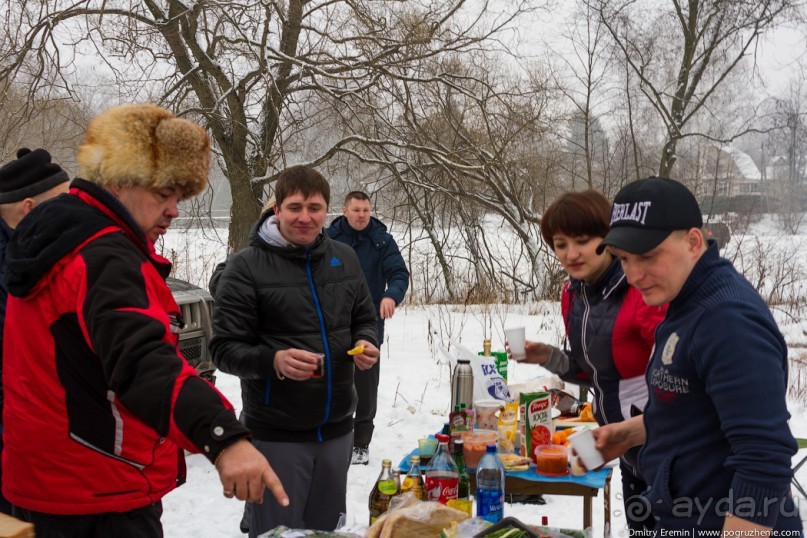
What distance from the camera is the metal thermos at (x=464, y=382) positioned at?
347cm

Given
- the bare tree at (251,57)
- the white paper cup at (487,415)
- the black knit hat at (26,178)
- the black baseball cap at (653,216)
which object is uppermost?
the bare tree at (251,57)

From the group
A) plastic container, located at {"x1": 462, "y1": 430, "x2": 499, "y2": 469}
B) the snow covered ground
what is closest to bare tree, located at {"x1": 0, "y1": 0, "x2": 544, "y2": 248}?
the snow covered ground

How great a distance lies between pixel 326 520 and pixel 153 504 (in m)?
1.34

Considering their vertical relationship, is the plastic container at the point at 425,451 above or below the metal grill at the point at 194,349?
below

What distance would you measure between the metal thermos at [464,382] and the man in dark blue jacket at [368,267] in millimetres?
1950

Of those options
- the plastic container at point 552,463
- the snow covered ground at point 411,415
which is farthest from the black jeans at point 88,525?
the plastic container at point 552,463

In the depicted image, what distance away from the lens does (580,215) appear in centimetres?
288

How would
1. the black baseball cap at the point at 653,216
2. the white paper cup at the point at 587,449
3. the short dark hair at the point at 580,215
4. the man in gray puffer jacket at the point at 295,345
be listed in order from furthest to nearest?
1. the man in gray puffer jacket at the point at 295,345
2. the short dark hair at the point at 580,215
3. the white paper cup at the point at 587,449
4. the black baseball cap at the point at 653,216

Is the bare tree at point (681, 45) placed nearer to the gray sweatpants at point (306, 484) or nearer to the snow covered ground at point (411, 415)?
the snow covered ground at point (411, 415)

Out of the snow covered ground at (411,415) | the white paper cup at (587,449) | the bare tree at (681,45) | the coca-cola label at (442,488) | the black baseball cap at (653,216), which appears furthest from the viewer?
the bare tree at (681,45)

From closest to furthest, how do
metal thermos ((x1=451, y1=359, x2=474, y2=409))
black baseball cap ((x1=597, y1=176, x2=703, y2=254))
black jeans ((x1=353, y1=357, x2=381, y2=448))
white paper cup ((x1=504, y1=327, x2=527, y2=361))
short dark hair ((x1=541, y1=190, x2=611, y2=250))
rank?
black baseball cap ((x1=597, y1=176, x2=703, y2=254)) < short dark hair ((x1=541, y1=190, x2=611, y2=250)) < white paper cup ((x1=504, y1=327, x2=527, y2=361)) < metal thermos ((x1=451, y1=359, x2=474, y2=409)) < black jeans ((x1=353, y1=357, x2=381, y2=448))

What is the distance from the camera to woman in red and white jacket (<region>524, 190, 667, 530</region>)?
2.70 metres

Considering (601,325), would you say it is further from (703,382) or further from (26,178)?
(26,178)

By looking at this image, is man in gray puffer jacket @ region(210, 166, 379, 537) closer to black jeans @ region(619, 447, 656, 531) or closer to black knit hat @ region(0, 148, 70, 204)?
black knit hat @ region(0, 148, 70, 204)
